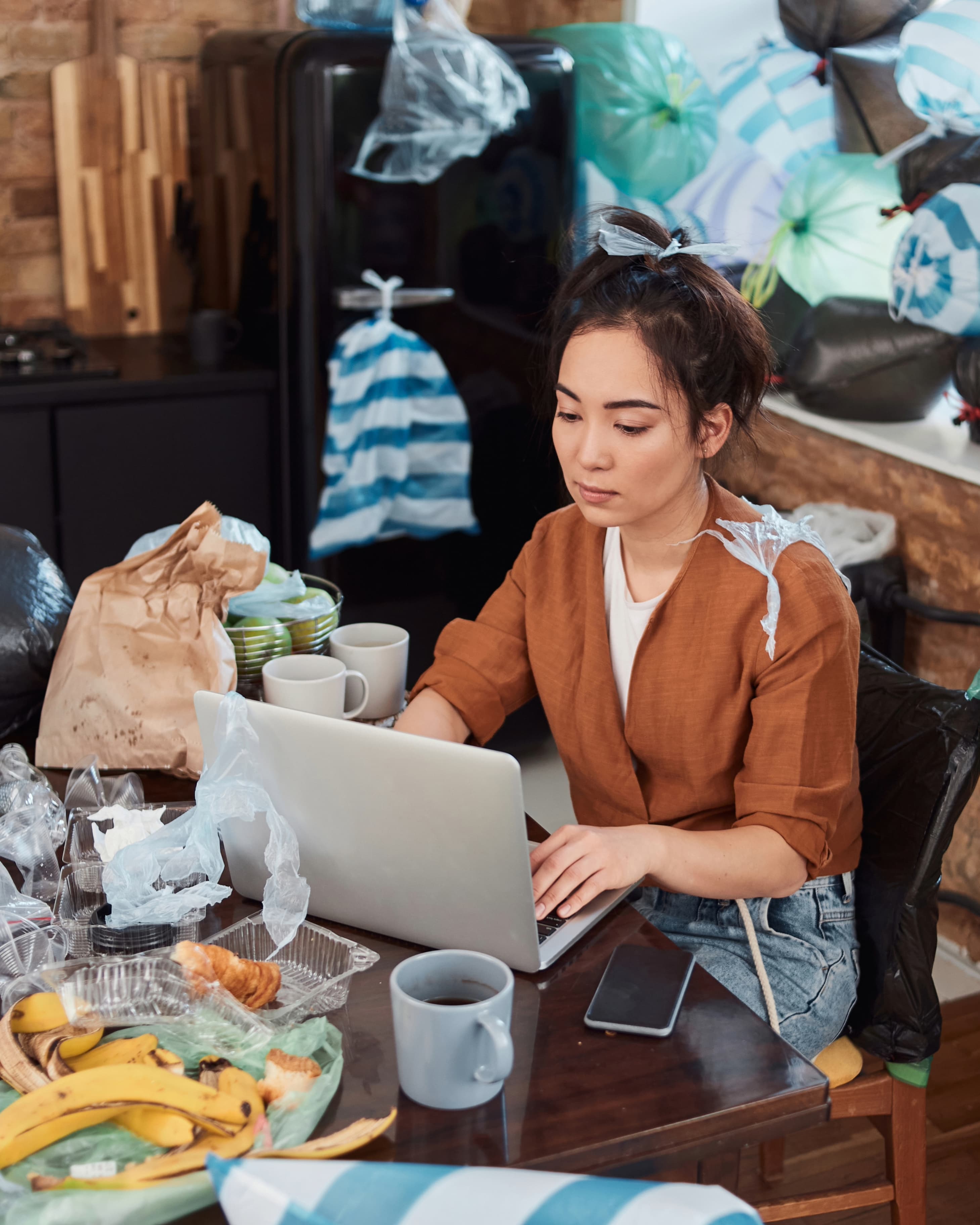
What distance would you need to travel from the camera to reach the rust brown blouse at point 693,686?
1.30 metres

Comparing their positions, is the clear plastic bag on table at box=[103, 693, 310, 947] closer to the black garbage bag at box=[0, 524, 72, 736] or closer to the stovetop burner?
the black garbage bag at box=[0, 524, 72, 736]

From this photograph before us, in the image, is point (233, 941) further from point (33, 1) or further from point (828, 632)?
point (33, 1)

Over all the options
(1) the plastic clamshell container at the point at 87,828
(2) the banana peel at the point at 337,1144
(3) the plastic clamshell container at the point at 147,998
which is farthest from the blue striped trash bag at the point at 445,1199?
(1) the plastic clamshell container at the point at 87,828

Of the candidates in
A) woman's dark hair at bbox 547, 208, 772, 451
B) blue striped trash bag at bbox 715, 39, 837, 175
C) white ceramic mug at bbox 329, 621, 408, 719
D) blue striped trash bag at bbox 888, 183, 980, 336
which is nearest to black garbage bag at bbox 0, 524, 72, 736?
white ceramic mug at bbox 329, 621, 408, 719

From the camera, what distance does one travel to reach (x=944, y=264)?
2.09m

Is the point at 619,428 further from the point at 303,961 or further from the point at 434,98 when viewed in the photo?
the point at 434,98

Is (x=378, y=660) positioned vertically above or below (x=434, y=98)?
below

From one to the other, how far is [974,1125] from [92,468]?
6.59 ft

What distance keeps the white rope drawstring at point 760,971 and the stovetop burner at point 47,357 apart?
6.05 ft

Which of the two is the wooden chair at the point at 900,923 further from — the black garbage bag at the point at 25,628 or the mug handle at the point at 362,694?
the black garbage bag at the point at 25,628

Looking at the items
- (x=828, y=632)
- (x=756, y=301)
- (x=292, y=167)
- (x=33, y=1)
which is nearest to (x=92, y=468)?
(x=292, y=167)

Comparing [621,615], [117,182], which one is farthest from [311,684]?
[117,182]

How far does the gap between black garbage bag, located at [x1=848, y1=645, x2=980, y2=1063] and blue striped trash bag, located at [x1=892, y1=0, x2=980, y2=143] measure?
1108mm

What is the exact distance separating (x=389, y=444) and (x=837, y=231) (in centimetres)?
99
